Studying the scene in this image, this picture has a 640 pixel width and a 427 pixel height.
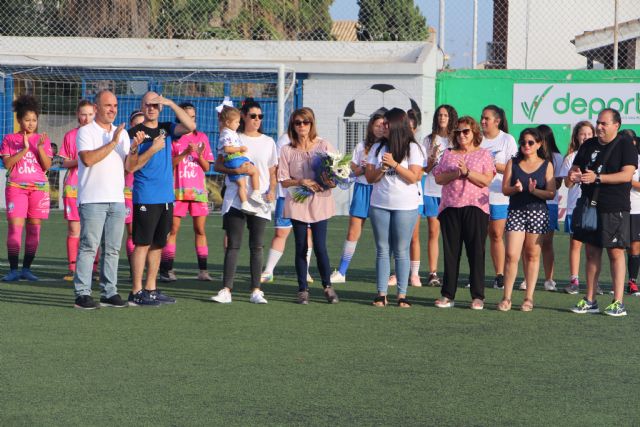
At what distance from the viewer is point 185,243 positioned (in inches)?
603

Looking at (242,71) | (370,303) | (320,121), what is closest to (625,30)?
(320,121)

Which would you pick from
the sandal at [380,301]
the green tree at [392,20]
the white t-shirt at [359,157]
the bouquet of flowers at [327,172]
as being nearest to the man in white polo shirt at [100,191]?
the bouquet of flowers at [327,172]

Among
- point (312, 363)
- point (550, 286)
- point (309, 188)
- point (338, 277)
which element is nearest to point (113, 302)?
point (309, 188)

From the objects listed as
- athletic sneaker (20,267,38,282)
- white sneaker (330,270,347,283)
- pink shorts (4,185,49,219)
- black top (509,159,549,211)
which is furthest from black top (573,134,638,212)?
athletic sneaker (20,267,38,282)

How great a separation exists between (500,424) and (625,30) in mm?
21573

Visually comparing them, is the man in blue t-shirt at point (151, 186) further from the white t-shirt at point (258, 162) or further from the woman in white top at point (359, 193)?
the woman in white top at point (359, 193)

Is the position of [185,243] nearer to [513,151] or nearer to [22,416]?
[513,151]

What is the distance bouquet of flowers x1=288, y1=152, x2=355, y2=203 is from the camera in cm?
935

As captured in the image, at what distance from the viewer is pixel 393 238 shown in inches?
372

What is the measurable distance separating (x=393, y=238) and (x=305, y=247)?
796 mm

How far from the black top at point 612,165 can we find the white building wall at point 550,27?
1655 centimetres

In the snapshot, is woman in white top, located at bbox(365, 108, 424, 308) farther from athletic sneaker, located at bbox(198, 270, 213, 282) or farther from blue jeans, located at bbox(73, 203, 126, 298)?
athletic sneaker, located at bbox(198, 270, 213, 282)

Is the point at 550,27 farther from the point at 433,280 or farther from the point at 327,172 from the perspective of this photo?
the point at 327,172

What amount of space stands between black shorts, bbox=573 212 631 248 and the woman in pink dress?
2315 millimetres
